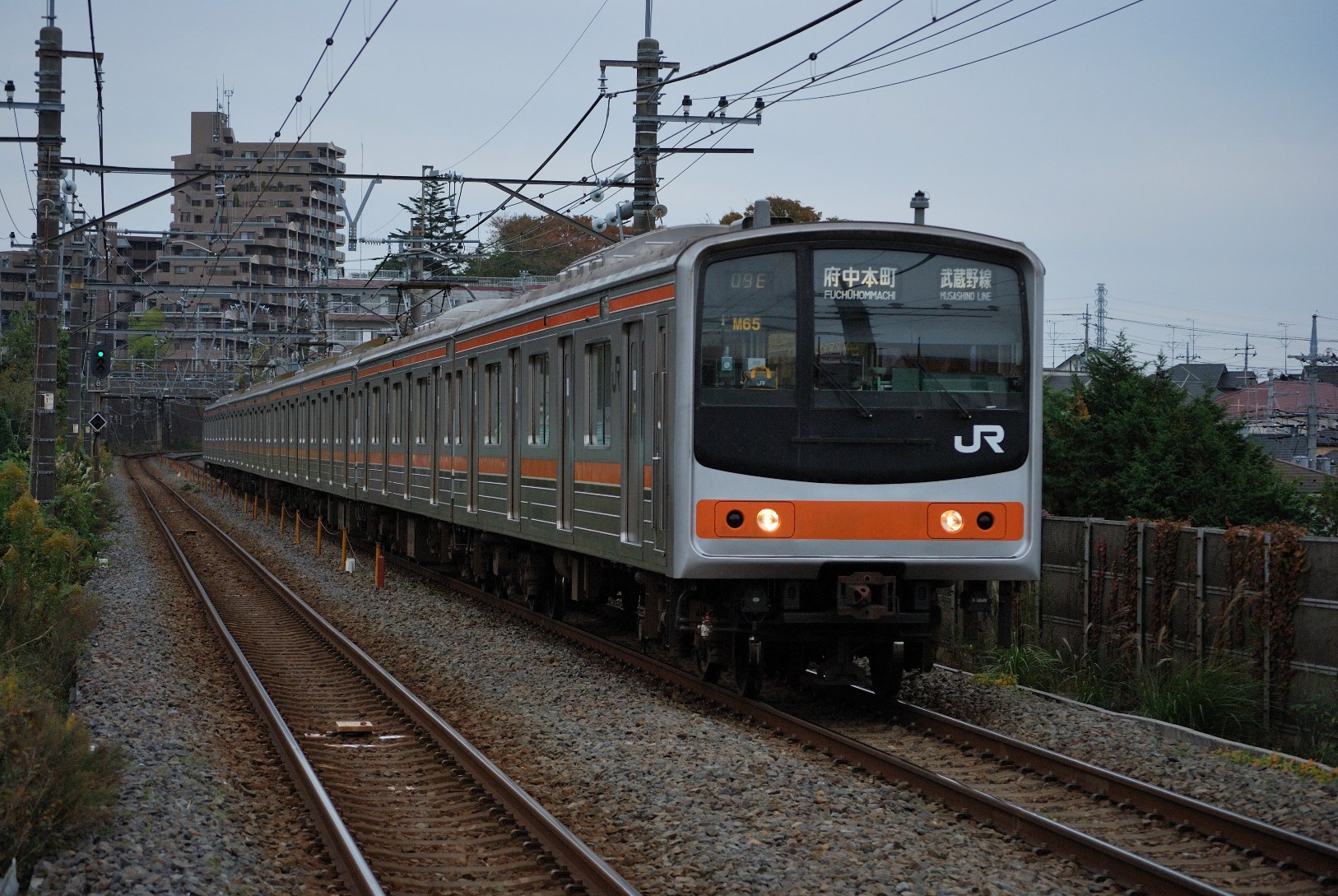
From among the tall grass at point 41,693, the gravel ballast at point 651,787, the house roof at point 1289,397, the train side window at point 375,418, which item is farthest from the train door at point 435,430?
the house roof at point 1289,397

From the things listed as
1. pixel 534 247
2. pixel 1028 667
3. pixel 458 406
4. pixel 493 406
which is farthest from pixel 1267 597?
pixel 534 247

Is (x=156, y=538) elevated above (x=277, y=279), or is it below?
below

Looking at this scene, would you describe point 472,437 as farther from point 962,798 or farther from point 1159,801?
point 1159,801

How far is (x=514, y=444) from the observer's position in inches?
554

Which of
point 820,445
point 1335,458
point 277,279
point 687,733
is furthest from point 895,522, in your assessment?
point 277,279

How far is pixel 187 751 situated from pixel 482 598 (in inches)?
323

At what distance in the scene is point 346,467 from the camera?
2483cm

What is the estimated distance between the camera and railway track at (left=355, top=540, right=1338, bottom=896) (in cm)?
603

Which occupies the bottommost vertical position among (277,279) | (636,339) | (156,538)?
(156,538)

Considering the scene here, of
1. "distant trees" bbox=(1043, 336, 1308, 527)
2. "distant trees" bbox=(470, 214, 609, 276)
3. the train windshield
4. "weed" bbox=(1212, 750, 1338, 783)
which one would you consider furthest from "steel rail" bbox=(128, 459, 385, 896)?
"distant trees" bbox=(470, 214, 609, 276)

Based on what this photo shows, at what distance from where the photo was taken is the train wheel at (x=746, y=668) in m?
9.88

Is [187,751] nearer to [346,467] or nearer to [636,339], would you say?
[636,339]

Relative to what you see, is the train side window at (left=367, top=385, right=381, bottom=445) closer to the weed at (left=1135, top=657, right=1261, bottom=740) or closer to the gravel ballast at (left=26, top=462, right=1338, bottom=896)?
the gravel ballast at (left=26, top=462, right=1338, bottom=896)

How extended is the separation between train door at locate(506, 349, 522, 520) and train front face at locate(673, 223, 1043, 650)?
4.88 metres
